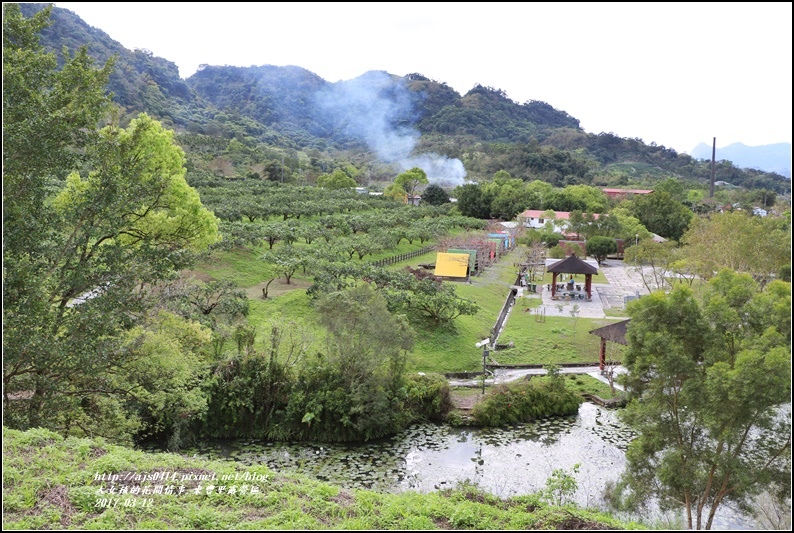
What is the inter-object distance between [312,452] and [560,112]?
6046 inches

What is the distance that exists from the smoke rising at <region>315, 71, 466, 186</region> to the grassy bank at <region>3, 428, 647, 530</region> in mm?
80076

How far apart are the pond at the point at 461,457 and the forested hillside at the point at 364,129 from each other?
30650mm

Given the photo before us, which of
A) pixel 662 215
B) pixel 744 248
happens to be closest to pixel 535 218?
pixel 662 215

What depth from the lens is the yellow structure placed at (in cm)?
2436

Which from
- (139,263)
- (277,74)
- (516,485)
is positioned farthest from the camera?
(277,74)

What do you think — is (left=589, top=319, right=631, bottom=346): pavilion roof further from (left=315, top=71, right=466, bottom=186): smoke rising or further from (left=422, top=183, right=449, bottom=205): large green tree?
(left=315, top=71, right=466, bottom=186): smoke rising

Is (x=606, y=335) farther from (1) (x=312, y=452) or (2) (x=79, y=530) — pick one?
(2) (x=79, y=530)

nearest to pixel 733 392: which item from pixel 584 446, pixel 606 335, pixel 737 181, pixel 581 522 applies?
pixel 581 522

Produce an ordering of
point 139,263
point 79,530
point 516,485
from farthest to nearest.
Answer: point 516,485 → point 139,263 → point 79,530

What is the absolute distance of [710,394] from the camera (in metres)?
6.81

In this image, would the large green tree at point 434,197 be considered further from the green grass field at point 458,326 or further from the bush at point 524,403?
the bush at point 524,403

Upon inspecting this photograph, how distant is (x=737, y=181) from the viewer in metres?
84.1

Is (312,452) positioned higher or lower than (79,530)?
lower

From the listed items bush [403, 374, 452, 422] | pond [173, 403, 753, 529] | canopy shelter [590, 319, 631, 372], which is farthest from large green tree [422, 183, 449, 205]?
pond [173, 403, 753, 529]
